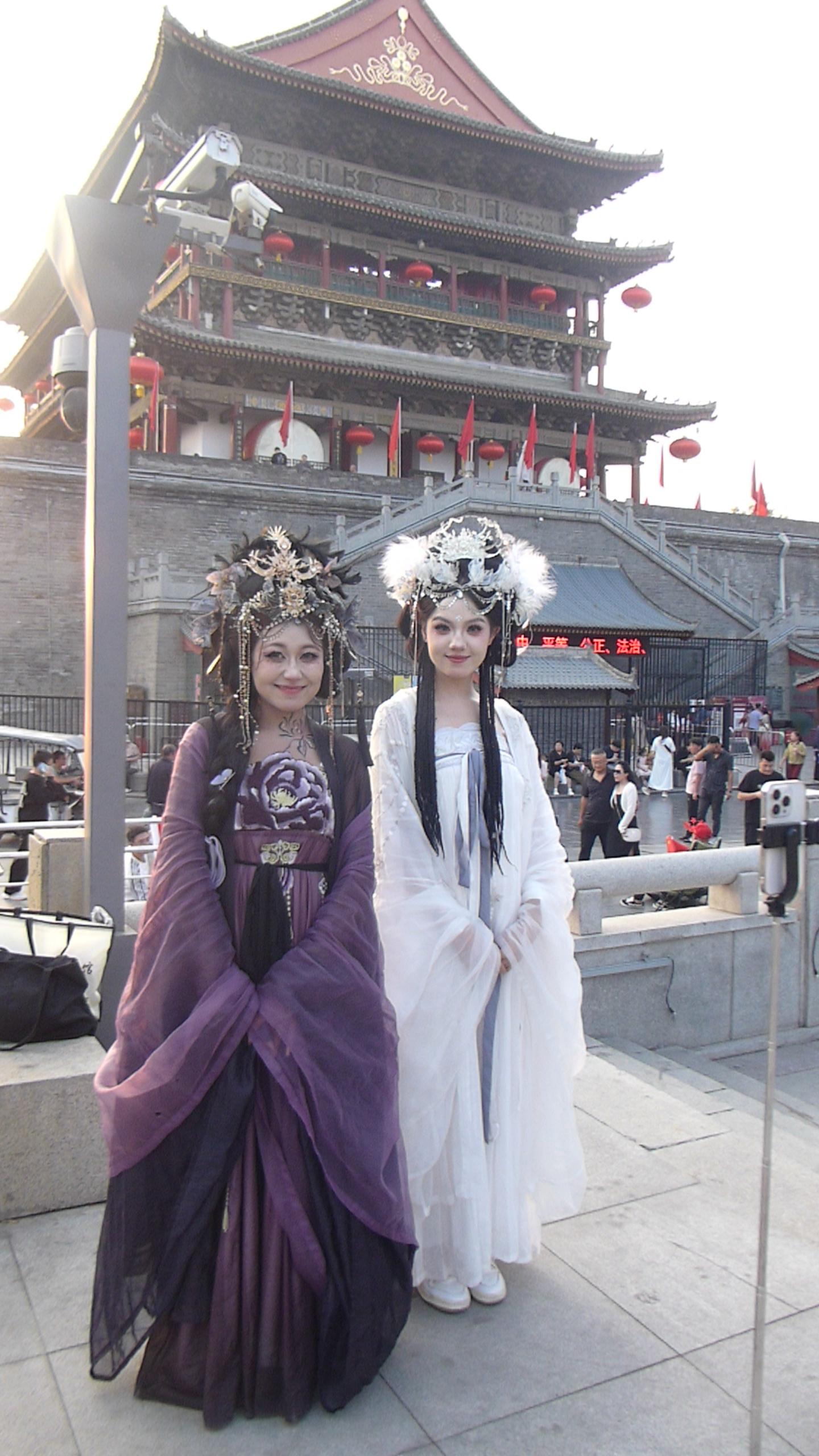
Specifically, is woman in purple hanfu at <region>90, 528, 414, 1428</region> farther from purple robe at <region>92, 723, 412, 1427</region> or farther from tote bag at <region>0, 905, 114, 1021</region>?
tote bag at <region>0, 905, 114, 1021</region>

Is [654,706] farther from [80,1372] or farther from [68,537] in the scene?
[80,1372]

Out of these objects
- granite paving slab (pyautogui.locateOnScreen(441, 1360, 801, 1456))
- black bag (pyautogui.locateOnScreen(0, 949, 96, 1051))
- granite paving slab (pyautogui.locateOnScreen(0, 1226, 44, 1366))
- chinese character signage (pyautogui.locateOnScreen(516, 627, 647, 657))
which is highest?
chinese character signage (pyautogui.locateOnScreen(516, 627, 647, 657))

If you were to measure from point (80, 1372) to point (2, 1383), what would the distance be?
173mm

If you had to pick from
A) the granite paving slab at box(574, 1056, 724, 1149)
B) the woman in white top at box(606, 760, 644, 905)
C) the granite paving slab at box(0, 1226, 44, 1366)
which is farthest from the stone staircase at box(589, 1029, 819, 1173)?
the woman in white top at box(606, 760, 644, 905)

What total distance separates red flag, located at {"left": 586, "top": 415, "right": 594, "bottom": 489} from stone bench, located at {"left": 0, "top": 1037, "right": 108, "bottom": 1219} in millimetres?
25932

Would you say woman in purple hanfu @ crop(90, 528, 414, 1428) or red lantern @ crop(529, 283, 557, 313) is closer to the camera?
woman in purple hanfu @ crop(90, 528, 414, 1428)

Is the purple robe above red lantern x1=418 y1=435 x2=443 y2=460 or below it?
below

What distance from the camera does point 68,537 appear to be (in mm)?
22219

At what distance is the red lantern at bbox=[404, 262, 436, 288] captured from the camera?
29016 millimetres

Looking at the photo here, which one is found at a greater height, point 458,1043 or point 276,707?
point 276,707

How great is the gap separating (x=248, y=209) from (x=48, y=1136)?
376 cm

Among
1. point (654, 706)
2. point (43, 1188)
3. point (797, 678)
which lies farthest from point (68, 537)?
point (43, 1188)

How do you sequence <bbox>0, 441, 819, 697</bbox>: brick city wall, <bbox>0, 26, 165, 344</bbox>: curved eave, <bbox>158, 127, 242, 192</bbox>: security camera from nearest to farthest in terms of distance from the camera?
<bbox>158, 127, 242, 192</bbox>: security camera
<bbox>0, 441, 819, 697</bbox>: brick city wall
<bbox>0, 26, 165, 344</bbox>: curved eave

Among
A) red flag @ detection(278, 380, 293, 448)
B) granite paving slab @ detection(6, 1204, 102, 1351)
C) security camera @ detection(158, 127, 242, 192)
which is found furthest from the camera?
red flag @ detection(278, 380, 293, 448)
